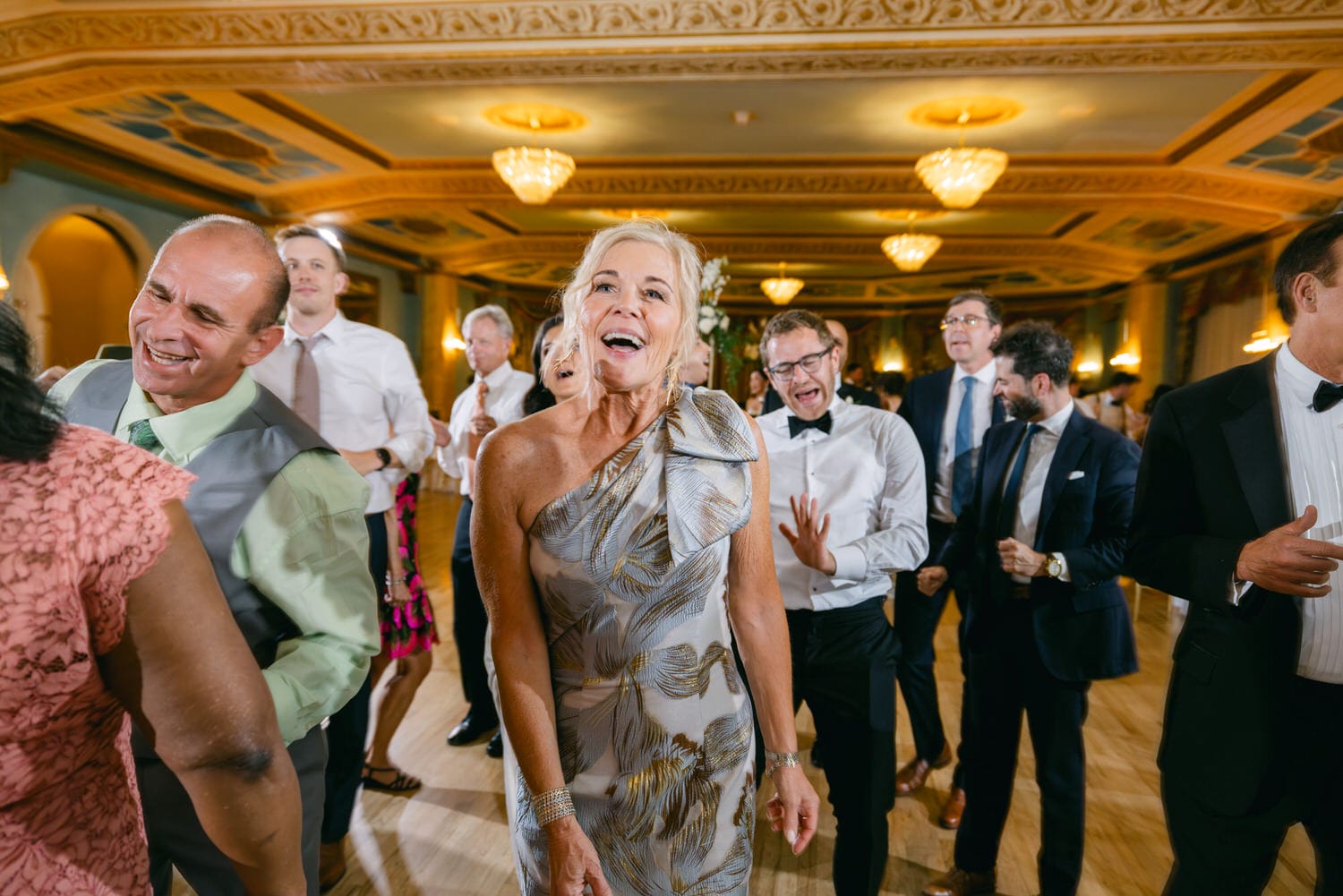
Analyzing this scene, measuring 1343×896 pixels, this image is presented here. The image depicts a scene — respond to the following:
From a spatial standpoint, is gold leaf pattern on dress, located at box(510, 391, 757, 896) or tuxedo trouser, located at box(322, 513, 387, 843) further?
tuxedo trouser, located at box(322, 513, 387, 843)

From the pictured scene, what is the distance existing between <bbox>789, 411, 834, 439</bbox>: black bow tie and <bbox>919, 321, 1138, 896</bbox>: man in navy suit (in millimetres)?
583

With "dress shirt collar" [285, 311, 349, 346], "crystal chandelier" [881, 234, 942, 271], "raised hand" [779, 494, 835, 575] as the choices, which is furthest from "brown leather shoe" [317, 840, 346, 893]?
"crystal chandelier" [881, 234, 942, 271]

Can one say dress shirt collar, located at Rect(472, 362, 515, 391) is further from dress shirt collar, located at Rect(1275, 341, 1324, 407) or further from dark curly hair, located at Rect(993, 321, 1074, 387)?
dress shirt collar, located at Rect(1275, 341, 1324, 407)

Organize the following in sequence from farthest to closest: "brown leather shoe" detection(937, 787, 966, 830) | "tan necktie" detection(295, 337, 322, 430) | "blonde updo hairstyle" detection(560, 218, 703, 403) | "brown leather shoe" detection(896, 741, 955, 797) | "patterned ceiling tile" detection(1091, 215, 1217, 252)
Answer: "patterned ceiling tile" detection(1091, 215, 1217, 252) → "brown leather shoe" detection(896, 741, 955, 797) → "brown leather shoe" detection(937, 787, 966, 830) → "tan necktie" detection(295, 337, 322, 430) → "blonde updo hairstyle" detection(560, 218, 703, 403)

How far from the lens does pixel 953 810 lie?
2.80m

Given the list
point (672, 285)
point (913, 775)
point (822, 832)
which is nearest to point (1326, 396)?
point (672, 285)

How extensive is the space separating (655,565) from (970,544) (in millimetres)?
1688

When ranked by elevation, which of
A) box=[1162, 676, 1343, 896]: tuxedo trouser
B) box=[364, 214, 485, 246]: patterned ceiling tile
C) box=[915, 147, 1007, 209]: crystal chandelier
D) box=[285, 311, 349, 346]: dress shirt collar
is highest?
box=[364, 214, 485, 246]: patterned ceiling tile

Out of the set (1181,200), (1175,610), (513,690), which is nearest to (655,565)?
(513,690)

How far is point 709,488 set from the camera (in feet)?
4.20

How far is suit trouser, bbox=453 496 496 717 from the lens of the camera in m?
3.41

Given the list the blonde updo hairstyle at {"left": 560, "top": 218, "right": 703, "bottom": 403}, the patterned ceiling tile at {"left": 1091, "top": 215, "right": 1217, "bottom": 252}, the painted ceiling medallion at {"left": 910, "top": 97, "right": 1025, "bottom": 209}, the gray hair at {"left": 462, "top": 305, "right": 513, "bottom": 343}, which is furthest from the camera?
the patterned ceiling tile at {"left": 1091, "top": 215, "right": 1217, "bottom": 252}

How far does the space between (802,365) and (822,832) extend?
66.6 inches

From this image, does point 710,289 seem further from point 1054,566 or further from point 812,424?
point 1054,566
